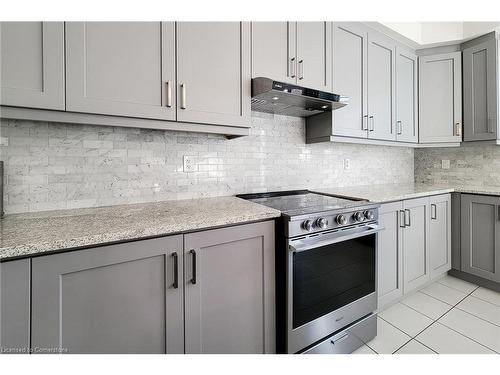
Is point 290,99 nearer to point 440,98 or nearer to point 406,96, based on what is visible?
point 406,96

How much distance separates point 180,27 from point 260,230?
4.02 ft

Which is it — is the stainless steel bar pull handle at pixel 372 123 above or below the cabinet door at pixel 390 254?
above

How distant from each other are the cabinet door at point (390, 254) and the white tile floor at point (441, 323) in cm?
17

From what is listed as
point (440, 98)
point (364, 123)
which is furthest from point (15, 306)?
point (440, 98)

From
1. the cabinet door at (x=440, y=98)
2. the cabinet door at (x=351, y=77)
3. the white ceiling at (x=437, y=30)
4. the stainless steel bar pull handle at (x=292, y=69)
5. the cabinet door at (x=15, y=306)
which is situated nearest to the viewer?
the cabinet door at (x=15, y=306)

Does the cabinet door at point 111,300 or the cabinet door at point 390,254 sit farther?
the cabinet door at point 390,254

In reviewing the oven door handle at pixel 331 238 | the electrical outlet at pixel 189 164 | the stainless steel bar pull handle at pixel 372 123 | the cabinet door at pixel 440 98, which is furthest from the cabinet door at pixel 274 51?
the cabinet door at pixel 440 98

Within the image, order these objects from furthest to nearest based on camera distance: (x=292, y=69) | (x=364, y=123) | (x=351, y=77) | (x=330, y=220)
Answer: (x=364, y=123) → (x=351, y=77) → (x=292, y=69) → (x=330, y=220)

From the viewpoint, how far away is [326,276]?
1.46 meters

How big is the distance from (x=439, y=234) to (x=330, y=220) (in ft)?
5.72

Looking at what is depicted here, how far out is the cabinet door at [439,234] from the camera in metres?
2.31

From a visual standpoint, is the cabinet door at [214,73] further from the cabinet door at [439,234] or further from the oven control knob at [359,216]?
the cabinet door at [439,234]

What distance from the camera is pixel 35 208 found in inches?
51.6

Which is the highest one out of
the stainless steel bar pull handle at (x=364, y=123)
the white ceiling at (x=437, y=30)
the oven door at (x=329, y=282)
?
the white ceiling at (x=437, y=30)
